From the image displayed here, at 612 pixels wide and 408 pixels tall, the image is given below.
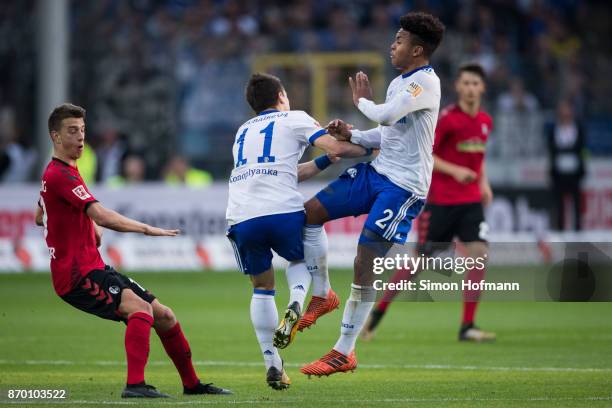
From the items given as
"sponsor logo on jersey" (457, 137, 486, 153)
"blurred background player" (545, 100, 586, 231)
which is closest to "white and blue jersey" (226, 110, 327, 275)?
"sponsor logo on jersey" (457, 137, 486, 153)

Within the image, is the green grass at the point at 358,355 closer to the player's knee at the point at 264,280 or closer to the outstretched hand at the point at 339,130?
the player's knee at the point at 264,280

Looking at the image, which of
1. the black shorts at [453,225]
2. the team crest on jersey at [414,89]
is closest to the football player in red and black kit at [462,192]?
the black shorts at [453,225]

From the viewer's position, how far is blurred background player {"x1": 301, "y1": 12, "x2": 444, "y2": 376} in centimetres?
873

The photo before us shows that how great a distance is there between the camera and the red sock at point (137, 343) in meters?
8.17

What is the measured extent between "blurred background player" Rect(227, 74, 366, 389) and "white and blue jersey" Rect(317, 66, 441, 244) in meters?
0.21

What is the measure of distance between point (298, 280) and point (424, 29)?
78.3 inches

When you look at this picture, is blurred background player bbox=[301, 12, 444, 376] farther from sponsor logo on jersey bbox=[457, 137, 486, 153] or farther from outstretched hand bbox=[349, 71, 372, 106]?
sponsor logo on jersey bbox=[457, 137, 486, 153]

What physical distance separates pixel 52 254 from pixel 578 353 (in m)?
5.14

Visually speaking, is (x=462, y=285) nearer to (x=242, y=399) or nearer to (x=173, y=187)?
(x=242, y=399)

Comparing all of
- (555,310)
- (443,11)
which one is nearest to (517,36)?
(443,11)

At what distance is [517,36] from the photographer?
84.8ft

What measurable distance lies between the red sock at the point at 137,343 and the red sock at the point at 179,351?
34 centimetres

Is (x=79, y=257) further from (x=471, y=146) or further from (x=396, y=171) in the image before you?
(x=471, y=146)

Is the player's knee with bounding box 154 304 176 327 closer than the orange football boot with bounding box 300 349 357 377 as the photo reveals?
Yes
